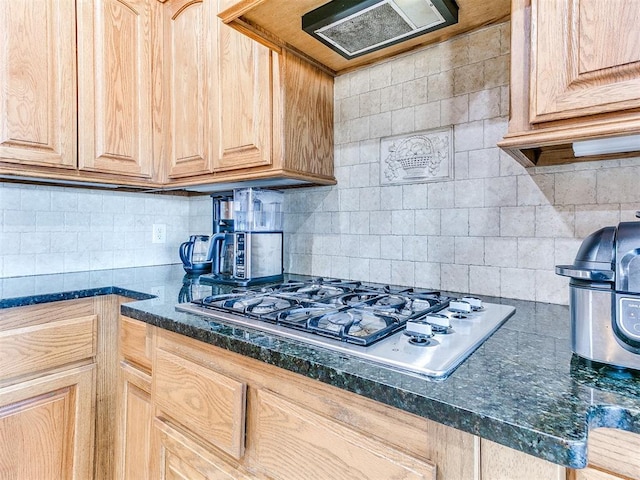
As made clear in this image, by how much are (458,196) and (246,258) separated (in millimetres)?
851

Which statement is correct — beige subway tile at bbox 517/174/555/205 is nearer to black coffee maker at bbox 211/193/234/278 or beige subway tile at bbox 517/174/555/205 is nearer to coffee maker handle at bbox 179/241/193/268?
black coffee maker at bbox 211/193/234/278

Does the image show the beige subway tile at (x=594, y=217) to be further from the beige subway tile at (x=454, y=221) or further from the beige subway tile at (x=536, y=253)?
the beige subway tile at (x=454, y=221)

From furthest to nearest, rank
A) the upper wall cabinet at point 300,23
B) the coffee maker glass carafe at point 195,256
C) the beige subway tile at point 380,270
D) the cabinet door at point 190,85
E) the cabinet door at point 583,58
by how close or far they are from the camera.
→ 1. the coffee maker glass carafe at point 195,256
2. the cabinet door at point 190,85
3. the beige subway tile at point 380,270
4. the upper wall cabinet at point 300,23
5. the cabinet door at point 583,58

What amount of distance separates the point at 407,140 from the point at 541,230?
0.56 metres

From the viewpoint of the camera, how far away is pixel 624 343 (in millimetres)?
585

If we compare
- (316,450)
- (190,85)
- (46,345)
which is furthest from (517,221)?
(46,345)

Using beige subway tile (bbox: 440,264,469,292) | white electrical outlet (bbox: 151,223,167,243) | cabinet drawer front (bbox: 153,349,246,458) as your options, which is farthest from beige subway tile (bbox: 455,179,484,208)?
white electrical outlet (bbox: 151,223,167,243)

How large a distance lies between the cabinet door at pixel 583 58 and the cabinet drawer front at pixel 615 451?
1.89 ft

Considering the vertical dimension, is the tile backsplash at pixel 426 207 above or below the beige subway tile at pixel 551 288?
above

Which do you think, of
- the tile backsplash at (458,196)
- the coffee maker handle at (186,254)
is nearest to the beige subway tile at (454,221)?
the tile backsplash at (458,196)

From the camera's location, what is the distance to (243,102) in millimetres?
1438

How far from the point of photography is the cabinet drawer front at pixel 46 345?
118 cm

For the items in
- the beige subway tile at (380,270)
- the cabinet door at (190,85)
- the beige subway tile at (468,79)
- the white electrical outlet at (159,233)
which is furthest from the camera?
the white electrical outlet at (159,233)

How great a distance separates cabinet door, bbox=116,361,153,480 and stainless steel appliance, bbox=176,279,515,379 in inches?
15.1
